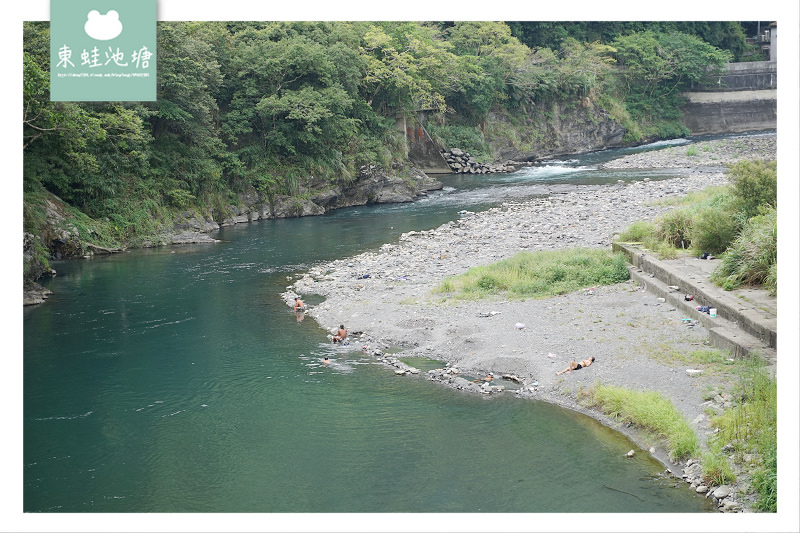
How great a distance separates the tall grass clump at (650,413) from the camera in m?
7.36

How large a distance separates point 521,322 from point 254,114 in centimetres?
1616

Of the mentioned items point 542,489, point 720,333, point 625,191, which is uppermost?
point 625,191

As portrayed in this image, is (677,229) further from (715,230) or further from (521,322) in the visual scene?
(521,322)

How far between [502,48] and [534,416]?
32.3m

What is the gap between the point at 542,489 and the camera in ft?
22.6

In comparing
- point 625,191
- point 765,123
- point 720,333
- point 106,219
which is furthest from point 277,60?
point 765,123

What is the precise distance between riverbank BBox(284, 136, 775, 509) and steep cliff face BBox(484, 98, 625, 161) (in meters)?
19.4

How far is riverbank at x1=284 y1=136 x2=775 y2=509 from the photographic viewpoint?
354 inches

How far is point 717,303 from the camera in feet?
32.5

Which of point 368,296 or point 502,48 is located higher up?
point 502,48

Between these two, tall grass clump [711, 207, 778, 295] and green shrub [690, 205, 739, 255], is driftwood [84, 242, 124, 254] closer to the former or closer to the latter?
green shrub [690, 205, 739, 255]

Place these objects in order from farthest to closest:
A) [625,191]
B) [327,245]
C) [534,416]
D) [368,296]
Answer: [625,191] → [327,245] → [368,296] → [534,416]

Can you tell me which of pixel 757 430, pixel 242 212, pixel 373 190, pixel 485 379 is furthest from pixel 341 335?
pixel 373 190

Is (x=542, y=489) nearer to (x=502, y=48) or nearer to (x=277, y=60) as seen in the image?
(x=277, y=60)
